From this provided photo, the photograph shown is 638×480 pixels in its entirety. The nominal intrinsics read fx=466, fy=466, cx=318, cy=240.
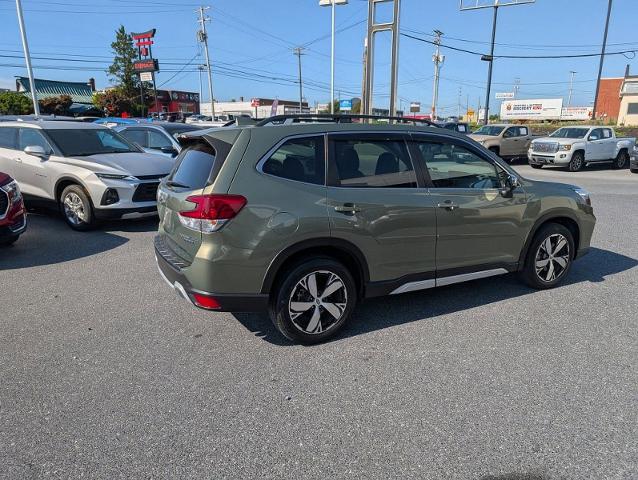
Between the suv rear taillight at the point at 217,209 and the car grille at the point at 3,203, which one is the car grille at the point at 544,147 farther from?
the car grille at the point at 3,203

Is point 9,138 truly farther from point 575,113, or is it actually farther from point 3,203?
point 575,113

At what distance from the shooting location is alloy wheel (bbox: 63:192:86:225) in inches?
296

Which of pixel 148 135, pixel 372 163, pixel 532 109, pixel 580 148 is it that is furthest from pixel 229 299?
pixel 532 109

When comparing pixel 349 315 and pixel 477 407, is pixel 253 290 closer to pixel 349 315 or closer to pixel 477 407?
pixel 349 315

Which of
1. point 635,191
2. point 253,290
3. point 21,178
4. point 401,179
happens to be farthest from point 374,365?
point 635,191

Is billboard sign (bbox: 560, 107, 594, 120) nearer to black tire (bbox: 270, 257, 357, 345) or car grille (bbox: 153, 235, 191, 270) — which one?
black tire (bbox: 270, 257, 357, 345)

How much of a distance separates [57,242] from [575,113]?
101272mm

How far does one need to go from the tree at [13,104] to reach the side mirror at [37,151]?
34466mm

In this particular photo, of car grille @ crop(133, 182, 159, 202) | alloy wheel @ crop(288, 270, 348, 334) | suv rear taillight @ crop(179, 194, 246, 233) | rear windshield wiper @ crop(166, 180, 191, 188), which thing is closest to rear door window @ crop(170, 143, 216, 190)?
rear windshield wiper @ crop(166, 180, 191, 188)

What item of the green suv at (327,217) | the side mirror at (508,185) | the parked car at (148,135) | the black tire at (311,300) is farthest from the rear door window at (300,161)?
the parked car at (148,135)

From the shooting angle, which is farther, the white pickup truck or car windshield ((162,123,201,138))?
the white pickup truck

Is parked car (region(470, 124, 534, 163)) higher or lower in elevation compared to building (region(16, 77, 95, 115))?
lower

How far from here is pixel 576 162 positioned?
18.8 meters

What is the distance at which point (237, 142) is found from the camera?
349 cm
